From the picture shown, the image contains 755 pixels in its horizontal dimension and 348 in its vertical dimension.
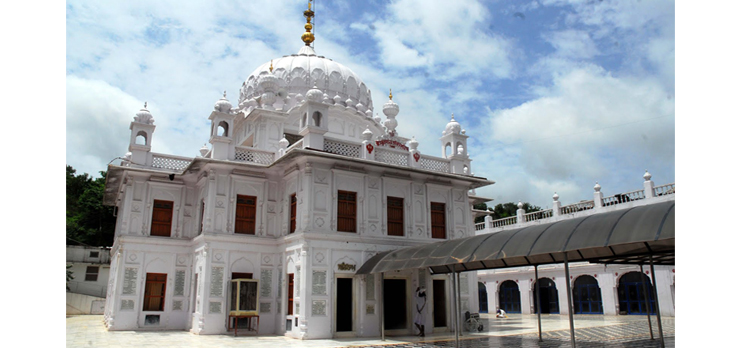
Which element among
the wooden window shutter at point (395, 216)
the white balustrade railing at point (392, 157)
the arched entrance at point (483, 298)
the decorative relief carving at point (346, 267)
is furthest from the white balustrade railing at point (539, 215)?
the decorative relief carving at point (346, 267)

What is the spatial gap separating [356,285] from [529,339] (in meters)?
4.94

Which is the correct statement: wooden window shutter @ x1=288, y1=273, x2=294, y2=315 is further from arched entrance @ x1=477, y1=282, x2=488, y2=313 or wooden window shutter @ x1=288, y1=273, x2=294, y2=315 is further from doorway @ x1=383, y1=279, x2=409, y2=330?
arched entrance @ x1=477, y1=282, x2=488, y2=313

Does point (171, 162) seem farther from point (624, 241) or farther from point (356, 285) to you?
point (624, 241)

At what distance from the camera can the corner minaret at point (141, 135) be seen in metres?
17.7

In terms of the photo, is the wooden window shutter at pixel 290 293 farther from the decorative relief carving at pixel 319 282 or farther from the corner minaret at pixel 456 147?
the corner minaret at pixel 456 147

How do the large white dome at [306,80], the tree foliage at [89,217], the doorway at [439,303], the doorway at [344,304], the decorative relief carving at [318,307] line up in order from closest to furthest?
the decorative relief carving at [318,307] < the doorway at [344,304] < the doorway at [439,303] < the large white dome at [306,80] < the tree foliage at [89,217]

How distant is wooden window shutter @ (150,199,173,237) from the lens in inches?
700

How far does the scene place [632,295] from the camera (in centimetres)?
2473

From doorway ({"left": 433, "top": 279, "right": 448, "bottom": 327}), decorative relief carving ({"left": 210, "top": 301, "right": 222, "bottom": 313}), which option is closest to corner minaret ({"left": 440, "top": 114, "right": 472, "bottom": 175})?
doorway ({"left": 433, "top": 279, "right": 448, "bottom": 327})

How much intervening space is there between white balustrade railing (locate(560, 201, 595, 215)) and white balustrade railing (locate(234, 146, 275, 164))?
16.6 meters

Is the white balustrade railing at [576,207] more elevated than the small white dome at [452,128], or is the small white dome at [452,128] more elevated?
the small white dome at [452,128]

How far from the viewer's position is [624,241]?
7.92 meters

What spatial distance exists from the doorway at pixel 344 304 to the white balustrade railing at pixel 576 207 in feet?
51.2
